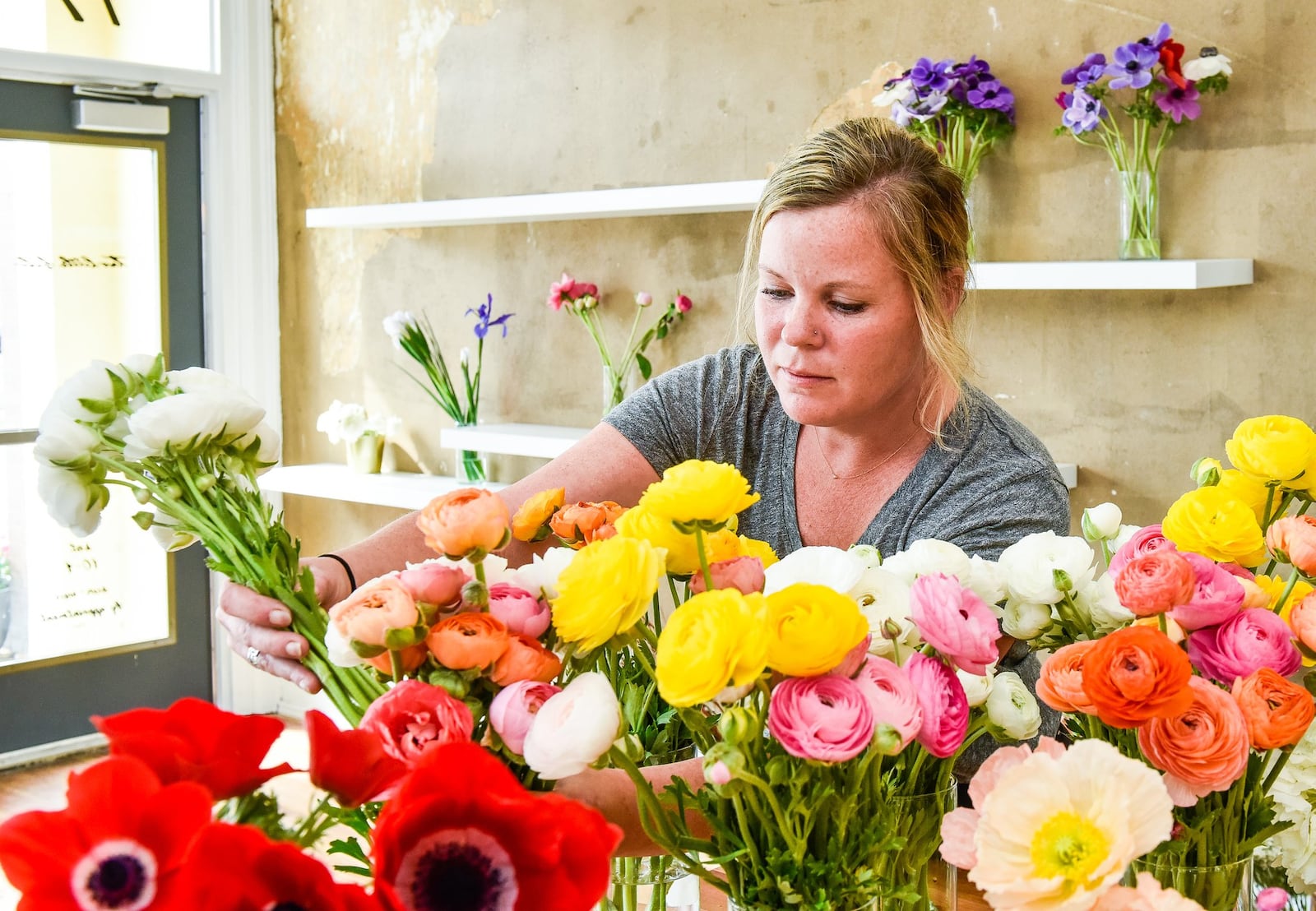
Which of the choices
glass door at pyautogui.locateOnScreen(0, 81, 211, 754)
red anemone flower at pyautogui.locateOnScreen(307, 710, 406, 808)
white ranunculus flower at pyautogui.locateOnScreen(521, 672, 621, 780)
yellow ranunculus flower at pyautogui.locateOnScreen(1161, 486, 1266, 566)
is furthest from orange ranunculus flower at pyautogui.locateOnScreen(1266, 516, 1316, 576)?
glass door at pyautogui.locateOnScreen(0, 81, 211, 754)

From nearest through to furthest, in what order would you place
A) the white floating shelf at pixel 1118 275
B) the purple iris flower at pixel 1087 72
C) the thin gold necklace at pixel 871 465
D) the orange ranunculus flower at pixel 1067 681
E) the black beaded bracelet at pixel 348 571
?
the orange ranunculus flower at pixel 1067 681, the black beaded bracelet at pixel 348 571, the thin gold necklace at pixel 871 465, the white floating shelf at pixel 1118 275, the purple iris flower at pixel 1087 72

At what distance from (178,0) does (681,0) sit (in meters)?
1.58

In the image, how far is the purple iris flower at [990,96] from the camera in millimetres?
2322

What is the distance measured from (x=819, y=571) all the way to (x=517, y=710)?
0.57 feet

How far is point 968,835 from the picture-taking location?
25.3 inches

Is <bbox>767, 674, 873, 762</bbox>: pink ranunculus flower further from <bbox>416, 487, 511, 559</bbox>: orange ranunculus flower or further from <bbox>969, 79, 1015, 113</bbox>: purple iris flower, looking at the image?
<bbox>969, 79, 1015, 113</bbox>: purple iris flower

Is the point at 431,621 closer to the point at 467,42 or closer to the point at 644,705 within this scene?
the point at 644,705

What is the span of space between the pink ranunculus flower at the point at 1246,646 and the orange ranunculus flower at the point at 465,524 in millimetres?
406

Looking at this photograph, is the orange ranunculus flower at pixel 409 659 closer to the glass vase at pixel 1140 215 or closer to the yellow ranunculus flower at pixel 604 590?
the yellow ranunculus flower at pixel 604 590

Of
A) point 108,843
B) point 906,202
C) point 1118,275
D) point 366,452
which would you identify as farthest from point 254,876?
point 366,452

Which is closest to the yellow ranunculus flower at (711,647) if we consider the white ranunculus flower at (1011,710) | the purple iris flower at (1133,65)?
the white ranunculus flower at (1011,710)

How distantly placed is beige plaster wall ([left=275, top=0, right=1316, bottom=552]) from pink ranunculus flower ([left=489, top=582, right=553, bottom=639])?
6.23ft

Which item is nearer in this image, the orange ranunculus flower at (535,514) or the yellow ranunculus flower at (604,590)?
the yellow ranunculus flower at (604,590)

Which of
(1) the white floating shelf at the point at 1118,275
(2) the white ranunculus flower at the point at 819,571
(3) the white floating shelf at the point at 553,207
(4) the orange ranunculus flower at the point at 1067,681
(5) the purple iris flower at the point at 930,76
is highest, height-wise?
(5) the purple iris flower at the point at 930,76
